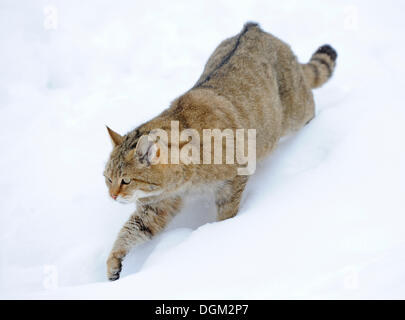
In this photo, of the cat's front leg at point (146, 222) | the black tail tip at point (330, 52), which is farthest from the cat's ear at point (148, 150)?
the black tail tip at point (330, 52)

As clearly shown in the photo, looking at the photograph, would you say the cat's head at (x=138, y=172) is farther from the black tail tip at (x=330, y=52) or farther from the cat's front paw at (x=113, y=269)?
the black tail tip at (x=330, y=52)

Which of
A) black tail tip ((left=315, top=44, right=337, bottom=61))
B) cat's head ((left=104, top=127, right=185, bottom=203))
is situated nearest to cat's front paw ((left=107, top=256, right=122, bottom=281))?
cat's head ((left=104, top=127, right=185, bottom=203))

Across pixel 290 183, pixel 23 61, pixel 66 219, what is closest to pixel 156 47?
pixel 23 61

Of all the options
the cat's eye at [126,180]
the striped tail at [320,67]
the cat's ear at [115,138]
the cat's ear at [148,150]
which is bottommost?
the cat's eye at [126,180]

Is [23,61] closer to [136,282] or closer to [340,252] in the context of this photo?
[136,282]

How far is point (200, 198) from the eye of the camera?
3.37 m

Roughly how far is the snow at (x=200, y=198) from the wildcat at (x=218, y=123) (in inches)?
6.7

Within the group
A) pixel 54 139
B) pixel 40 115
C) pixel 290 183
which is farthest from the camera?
pixel 40 115

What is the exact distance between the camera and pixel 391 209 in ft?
8.13

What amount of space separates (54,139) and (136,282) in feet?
8.49

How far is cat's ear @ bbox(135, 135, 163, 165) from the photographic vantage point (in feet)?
8.87

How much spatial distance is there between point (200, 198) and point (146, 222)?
48cm

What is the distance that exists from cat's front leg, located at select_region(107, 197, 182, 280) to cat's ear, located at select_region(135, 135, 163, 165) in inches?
22.1

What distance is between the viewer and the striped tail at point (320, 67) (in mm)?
4434
